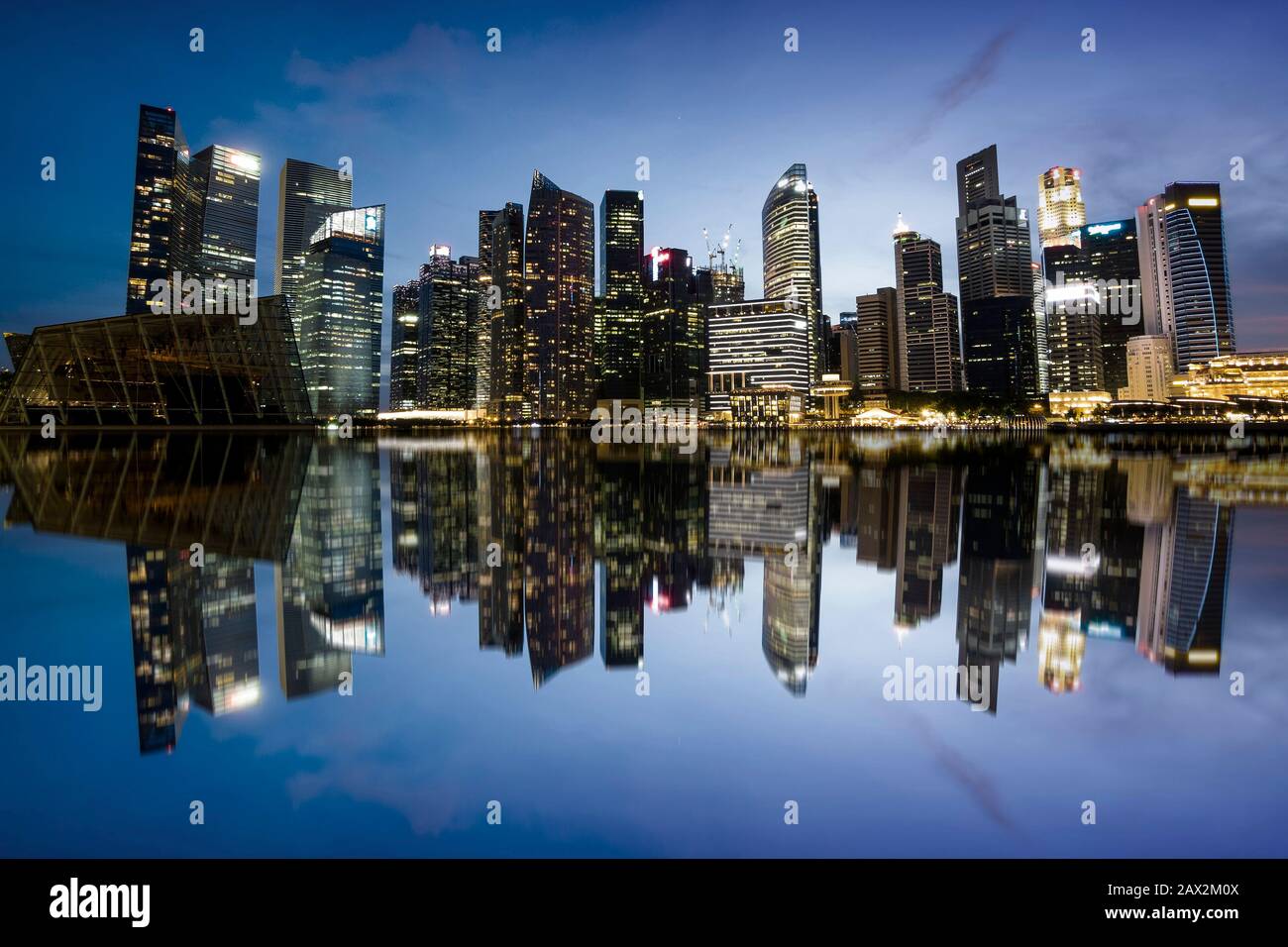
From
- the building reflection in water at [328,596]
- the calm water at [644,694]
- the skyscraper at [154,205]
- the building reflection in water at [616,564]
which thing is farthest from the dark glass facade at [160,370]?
the skyscraper at [154,205]

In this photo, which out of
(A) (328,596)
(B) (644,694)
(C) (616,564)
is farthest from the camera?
(C) (616,564)

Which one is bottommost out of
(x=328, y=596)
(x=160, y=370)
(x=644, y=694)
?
(x=644, y=694)

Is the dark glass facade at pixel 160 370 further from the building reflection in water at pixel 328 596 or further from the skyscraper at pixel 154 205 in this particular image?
the skyscraper at pixel 154 205

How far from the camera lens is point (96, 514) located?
1452 centimetres

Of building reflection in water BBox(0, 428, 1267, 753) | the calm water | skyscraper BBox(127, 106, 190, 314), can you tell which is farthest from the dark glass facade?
skyscraper BBox(127, 106, 190, 314)

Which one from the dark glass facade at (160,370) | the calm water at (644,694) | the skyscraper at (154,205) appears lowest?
the calm water at (644,694)

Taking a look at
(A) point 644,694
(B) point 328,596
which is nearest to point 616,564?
(B) point 328,596

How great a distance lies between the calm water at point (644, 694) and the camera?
12.5 feet

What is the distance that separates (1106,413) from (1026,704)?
222 meters

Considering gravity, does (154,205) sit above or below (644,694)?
above

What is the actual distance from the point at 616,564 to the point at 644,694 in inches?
184

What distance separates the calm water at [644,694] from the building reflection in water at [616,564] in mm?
71

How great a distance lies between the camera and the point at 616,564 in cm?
1030

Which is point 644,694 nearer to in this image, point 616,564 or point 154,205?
point 616,564
